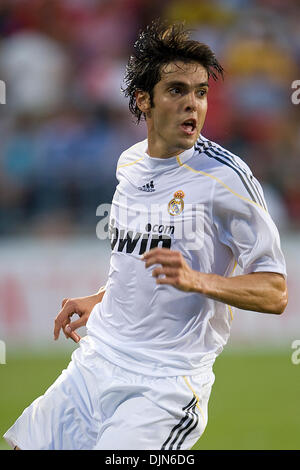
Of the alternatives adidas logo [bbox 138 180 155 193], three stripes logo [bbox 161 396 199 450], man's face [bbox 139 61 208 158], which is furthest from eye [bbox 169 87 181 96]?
three stripes logo [bbox 161 396 199 450]

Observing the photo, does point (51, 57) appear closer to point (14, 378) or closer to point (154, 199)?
point (14, 378)

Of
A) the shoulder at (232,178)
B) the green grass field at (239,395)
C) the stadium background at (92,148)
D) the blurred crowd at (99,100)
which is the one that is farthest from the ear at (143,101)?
the blurred crowd at (99,100)

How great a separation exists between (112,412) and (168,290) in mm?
577

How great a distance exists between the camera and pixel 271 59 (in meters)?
11.2

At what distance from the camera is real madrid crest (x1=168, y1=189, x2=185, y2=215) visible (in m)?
3.65

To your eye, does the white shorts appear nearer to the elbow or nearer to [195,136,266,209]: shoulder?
the elbow

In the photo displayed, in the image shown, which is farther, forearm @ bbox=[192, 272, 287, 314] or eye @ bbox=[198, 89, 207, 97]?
eye @ bbox=[198, 89, 207, 97]

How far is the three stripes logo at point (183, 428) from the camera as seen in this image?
350cm

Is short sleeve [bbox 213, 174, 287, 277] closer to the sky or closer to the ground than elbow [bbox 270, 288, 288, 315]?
closer to the sky

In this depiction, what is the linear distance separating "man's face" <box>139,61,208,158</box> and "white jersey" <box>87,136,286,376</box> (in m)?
0.08

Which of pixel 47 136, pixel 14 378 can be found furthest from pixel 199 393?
pixel 47 136

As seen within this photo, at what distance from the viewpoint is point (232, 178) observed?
353 centimetres

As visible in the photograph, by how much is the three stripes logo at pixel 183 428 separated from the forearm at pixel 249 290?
533 millimetres

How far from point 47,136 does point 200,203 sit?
23.6 ft
